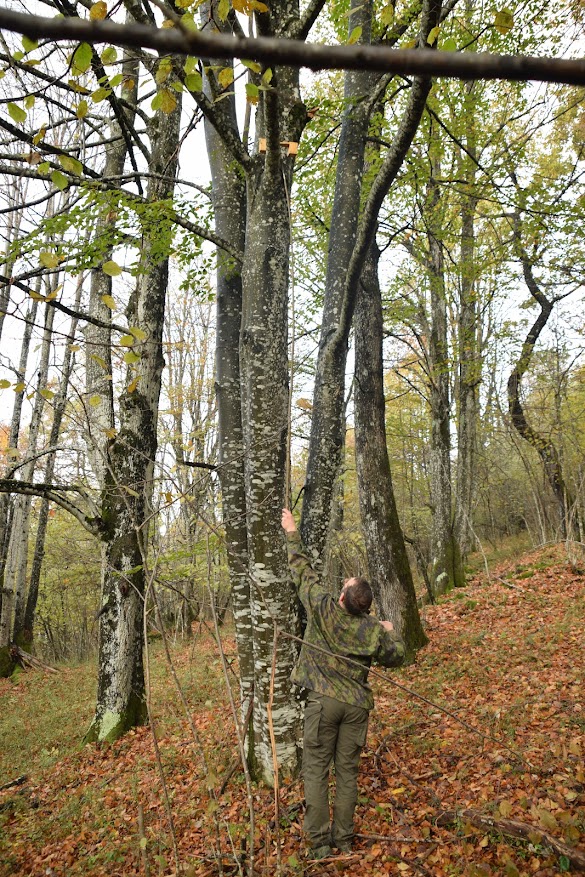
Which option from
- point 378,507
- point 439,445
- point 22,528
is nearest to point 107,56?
point 378,507

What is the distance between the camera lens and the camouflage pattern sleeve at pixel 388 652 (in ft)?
12.1

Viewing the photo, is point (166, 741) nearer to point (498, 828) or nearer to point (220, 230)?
point (498, 828)

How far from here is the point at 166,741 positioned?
6199 millimetres

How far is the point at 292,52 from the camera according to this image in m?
0.72

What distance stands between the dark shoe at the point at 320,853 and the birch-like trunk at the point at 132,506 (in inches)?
141

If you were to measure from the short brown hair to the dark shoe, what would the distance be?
1544 millimetres

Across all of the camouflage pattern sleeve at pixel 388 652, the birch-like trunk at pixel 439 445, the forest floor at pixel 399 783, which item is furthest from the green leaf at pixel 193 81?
the birch-like trunk at pixel 439 445

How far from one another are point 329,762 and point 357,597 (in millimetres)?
1172

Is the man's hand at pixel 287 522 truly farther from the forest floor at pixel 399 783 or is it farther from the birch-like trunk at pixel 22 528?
the birch-like trunk at pixel 22 528

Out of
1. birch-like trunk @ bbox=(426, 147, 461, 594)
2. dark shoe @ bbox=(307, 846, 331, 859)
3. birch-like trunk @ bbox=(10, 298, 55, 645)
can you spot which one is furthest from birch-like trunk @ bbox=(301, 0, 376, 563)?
birch-like trunk @ bbox=(10, 298, 55, 645)

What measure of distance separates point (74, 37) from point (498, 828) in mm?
4397

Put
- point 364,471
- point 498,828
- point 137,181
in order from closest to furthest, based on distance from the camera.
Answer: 1. point 498,828
2. point 137,181
3. point 364,471

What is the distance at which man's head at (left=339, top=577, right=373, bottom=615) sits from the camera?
12.1 ft

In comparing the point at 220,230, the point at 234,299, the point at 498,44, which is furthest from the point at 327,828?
the point at 498,44
